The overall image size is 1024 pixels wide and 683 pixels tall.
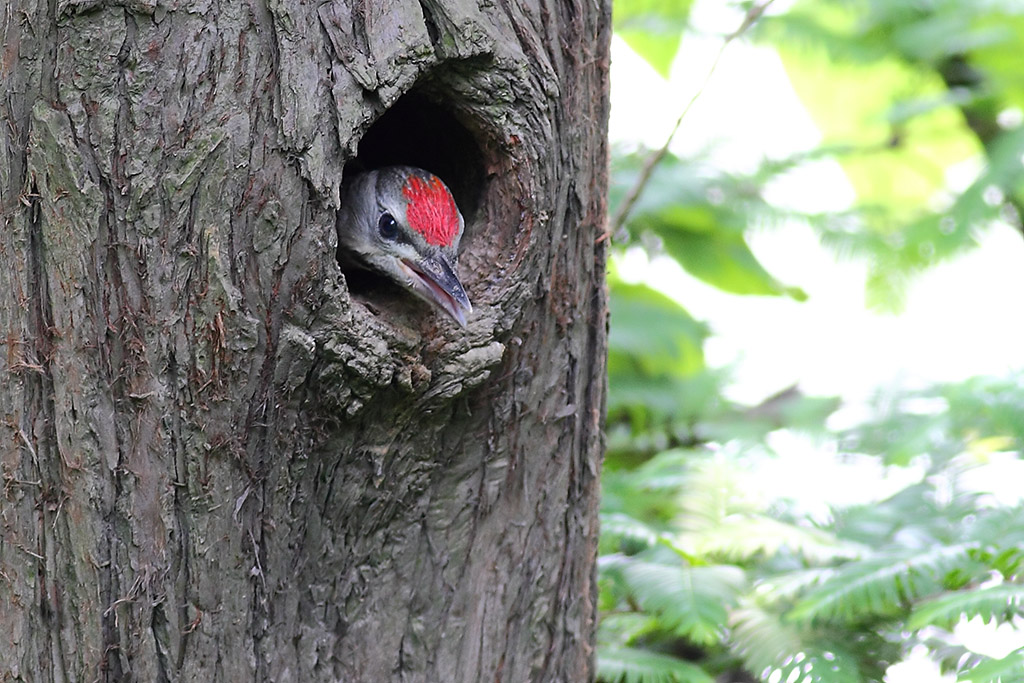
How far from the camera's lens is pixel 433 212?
9.43 ft

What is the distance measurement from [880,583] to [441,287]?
171cm

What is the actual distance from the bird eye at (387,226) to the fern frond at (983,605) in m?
1.91

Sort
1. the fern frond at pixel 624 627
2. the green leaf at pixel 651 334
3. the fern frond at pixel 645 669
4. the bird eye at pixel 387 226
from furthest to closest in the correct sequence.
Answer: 1. the green leaf at pixel 651 334
2. the fern frond at pixel 624 627
3. the fern frond at pixel 645 669
4. the bird eye at pixel 387 226

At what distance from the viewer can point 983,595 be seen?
9.40ft

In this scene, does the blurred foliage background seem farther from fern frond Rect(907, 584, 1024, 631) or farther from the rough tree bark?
the rough tree bark

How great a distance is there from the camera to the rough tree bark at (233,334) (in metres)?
2.19

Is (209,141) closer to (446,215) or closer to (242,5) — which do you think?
(242,5)

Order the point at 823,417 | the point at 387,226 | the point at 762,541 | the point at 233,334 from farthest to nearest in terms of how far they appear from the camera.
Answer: the point at 823,417 → the point at 762,541 → the point at 387,226 → the point at 233,334

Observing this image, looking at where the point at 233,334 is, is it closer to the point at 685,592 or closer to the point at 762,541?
the point at 685,592

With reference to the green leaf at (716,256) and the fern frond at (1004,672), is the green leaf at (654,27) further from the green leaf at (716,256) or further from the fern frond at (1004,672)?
the fern frond at (1004,672)

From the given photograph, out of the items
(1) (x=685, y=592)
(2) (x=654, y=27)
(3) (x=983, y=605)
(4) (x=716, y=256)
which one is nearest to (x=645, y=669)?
(1) (x=685, y=592)

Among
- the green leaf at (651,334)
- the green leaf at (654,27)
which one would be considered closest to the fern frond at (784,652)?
the green leaf at (651,334)

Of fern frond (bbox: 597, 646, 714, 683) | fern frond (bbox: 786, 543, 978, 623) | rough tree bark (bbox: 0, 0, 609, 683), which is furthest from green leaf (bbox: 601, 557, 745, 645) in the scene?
rough tree bark (bbox: 0, 0, 609, 683)

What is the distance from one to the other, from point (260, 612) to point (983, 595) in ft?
6.58
